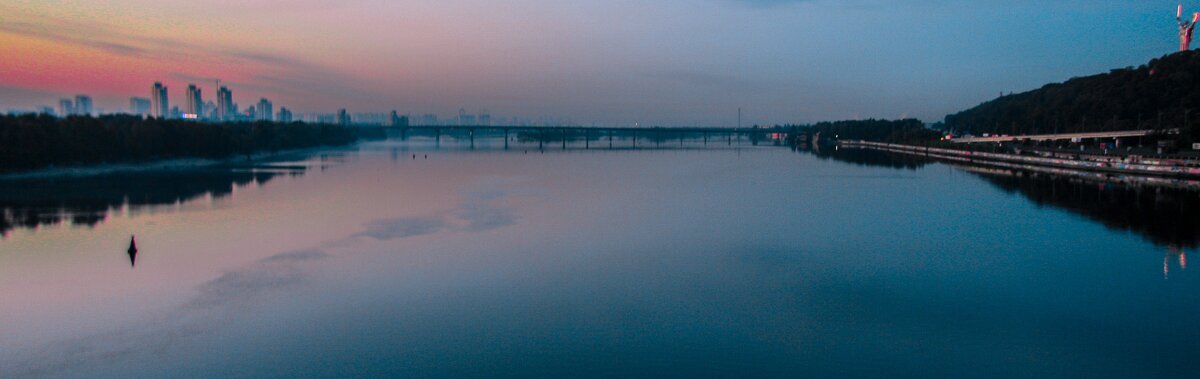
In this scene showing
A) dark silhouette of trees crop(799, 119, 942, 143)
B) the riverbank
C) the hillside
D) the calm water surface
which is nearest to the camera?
the calm water surface

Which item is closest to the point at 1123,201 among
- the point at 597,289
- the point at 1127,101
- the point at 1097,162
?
the point at 1097,162

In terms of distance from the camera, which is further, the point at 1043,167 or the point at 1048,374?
the point at 1043,167

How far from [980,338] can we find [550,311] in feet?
15.2

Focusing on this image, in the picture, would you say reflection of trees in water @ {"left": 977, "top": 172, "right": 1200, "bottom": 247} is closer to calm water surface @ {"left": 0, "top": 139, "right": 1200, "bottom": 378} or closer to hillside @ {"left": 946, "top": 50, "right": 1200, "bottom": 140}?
calm water surface @ {"left": 0, "top": 139, "right": 1200, "bottom": 378}

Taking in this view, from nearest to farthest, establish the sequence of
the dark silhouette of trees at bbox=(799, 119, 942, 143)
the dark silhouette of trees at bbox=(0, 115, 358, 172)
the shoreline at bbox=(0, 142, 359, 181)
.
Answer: the shoreline at bbox=(0, 142, 359, 181) < the dark silhouette of trees at bbox=(0, 115, 358, 172) < the dark silhouette of trees at bbox=(799, 119, 942, 143)

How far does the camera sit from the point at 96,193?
24031mm

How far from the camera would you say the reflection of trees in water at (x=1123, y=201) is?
16.5 m

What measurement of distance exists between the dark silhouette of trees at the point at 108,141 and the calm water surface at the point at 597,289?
9.73 m

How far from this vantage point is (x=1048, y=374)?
724 centimetres

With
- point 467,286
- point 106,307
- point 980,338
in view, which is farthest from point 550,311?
point 106,307

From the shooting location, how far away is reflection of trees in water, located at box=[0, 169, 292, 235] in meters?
18.4

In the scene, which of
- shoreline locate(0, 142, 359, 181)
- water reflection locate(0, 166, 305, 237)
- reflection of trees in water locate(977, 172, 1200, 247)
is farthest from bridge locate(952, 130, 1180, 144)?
shoreline locate(0, 142, 359, 181)

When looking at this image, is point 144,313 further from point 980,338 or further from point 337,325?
point 980,338

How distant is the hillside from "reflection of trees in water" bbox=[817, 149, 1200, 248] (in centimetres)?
1406
